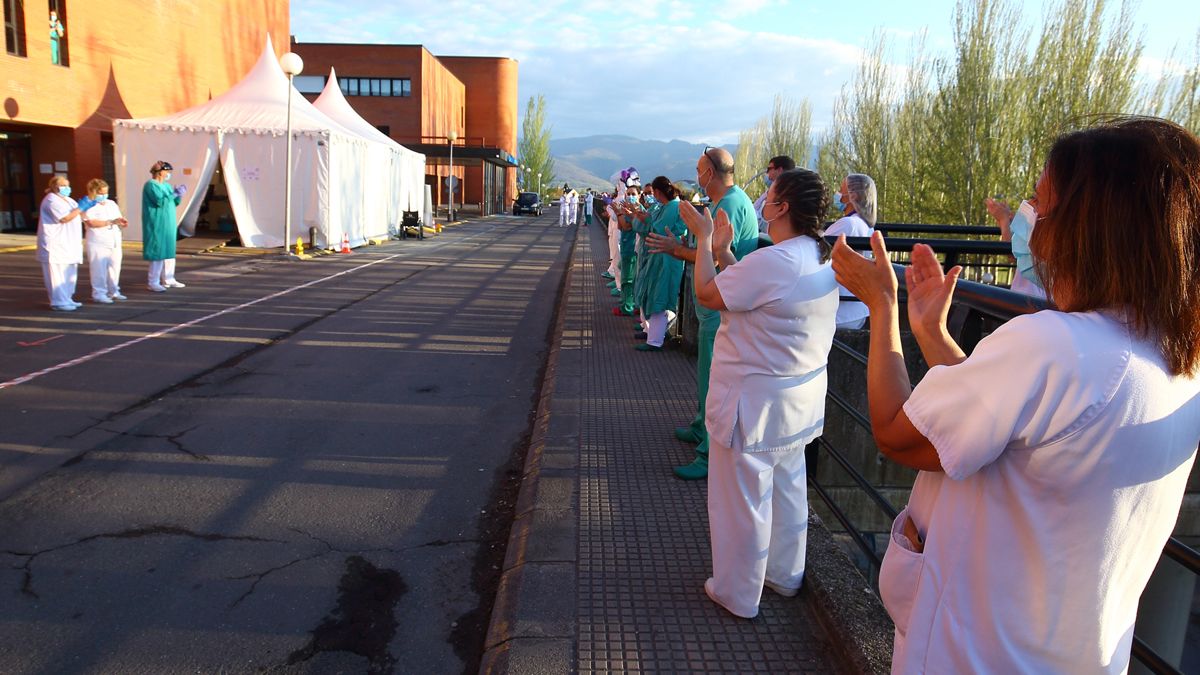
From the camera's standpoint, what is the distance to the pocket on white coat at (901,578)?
1.70 meters

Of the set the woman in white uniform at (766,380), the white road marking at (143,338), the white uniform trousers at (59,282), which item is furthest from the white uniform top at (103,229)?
the woman in white uniform at (766,380)

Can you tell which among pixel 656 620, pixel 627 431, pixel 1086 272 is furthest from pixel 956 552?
pixel 627 431

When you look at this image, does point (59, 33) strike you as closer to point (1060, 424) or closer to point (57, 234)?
point (57, 234)

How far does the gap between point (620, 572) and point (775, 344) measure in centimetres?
129

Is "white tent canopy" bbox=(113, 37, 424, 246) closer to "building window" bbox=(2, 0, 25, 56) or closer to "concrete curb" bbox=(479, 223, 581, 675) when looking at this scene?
"building window" bbox=(2, 0, 25, 56)

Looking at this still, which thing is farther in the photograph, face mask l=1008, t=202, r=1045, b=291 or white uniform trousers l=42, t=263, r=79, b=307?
white uniform trousers l=42, t=263, r=79, b=307

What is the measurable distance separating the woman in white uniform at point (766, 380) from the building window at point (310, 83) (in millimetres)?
60096

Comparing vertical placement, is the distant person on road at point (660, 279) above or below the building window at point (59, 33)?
below

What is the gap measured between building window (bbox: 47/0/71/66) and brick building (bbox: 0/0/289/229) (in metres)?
0.03

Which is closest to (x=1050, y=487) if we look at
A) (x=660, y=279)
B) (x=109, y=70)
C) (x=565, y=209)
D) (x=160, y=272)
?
(x=660, y=279)

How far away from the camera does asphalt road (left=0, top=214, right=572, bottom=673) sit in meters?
3.36

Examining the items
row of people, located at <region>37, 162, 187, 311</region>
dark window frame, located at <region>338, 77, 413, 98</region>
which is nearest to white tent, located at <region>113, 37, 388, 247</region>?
row of people, located at <region>37, 162, 187, 311</region>

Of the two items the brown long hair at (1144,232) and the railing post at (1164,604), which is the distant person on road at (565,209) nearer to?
the railing post at (1164,604)

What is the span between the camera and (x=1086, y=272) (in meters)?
1.38
